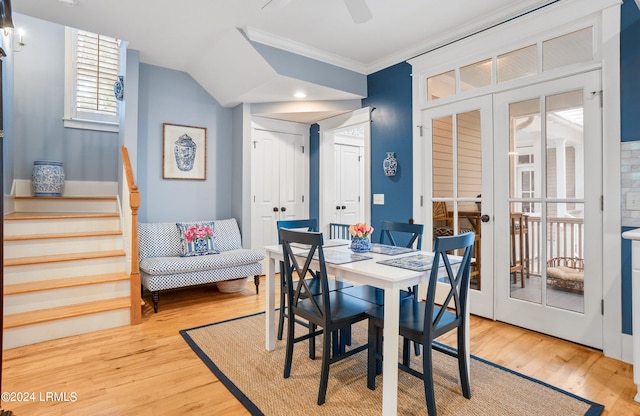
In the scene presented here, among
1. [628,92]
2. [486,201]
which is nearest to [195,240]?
[486,201]

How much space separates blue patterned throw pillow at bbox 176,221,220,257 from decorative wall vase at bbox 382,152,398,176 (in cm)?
213

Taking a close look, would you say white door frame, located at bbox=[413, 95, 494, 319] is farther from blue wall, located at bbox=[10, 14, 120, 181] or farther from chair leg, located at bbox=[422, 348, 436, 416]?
A: blue wall, located at bbox=[10, 14, 120, 181]

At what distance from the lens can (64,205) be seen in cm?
427

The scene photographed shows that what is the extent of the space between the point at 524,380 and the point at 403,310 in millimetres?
900

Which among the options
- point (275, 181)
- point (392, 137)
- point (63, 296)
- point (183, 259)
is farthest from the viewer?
point (275, 181)

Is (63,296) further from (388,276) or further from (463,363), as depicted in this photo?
(463,363)

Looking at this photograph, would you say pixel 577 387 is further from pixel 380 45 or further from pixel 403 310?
pixel 380 45

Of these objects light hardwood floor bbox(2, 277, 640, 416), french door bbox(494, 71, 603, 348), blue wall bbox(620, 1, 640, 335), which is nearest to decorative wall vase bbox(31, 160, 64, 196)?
light hardwood floor bbox(2, 277, 640, 416)

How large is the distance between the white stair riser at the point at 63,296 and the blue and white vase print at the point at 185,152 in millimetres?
1694

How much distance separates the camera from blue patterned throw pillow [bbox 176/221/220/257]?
383cm

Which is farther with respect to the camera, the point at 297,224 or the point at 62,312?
the point at 297,224

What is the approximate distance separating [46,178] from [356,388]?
4.30m

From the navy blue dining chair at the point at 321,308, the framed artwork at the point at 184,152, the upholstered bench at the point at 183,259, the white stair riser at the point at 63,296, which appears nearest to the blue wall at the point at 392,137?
the upholstered bench at the point at 183,259

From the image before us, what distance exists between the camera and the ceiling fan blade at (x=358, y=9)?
2270 mm
